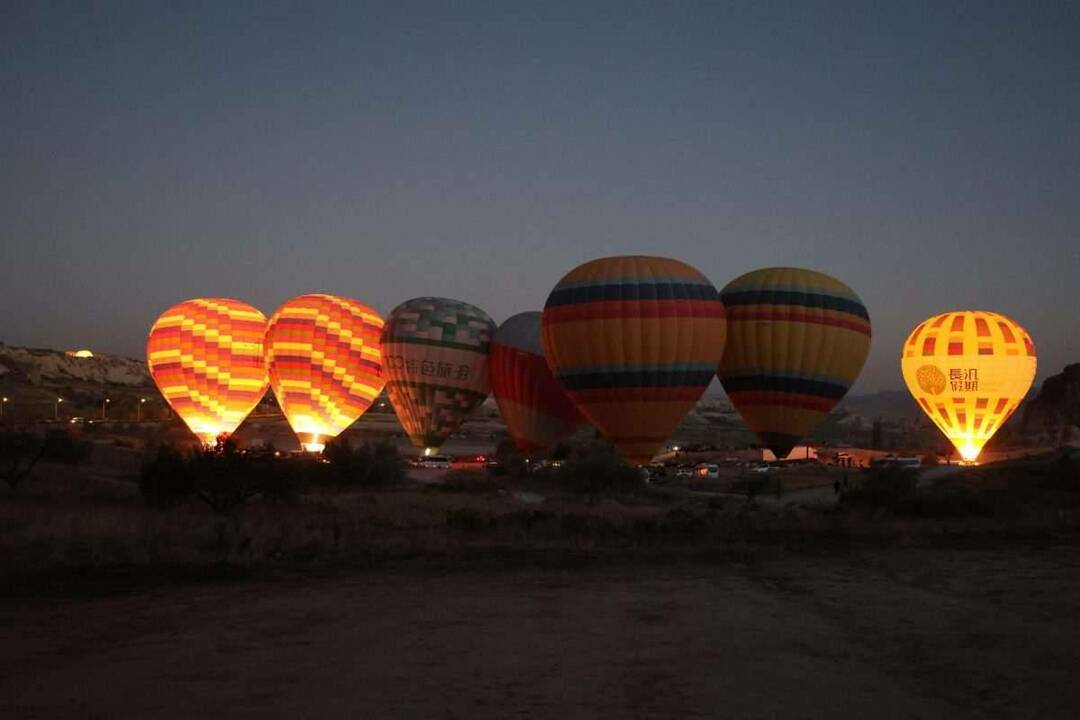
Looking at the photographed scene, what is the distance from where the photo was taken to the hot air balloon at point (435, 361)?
33000mm

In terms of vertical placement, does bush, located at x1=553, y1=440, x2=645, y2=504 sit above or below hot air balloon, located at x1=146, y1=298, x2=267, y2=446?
below

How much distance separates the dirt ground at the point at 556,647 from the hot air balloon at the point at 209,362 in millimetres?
24348

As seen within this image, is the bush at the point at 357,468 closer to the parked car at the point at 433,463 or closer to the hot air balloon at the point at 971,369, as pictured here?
the parked car at the point at 433,463

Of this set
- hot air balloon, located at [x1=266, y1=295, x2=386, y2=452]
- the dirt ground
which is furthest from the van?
the dirt ground

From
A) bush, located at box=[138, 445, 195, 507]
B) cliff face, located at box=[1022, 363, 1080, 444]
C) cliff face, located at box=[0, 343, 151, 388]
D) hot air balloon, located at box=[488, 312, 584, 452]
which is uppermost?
cliff face, located at box=[0, 343, 151, 388]

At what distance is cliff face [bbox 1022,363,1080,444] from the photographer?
258ft

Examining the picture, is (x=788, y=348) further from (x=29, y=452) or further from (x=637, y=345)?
(x=29, y=452)

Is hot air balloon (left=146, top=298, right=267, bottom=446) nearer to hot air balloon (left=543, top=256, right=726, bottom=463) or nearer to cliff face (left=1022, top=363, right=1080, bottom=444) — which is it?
hot air balloon (left=543, top=256, right=726, bottom=463)

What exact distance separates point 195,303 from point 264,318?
2485mm

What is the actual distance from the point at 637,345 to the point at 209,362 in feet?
60.2

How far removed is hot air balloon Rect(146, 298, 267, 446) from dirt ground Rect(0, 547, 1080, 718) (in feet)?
79.9

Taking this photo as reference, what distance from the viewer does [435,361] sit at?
108 ft

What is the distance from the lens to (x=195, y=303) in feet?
122

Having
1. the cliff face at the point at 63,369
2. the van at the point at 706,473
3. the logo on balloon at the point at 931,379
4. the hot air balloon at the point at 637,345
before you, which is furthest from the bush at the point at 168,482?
the cliff face at the point at 63,369
